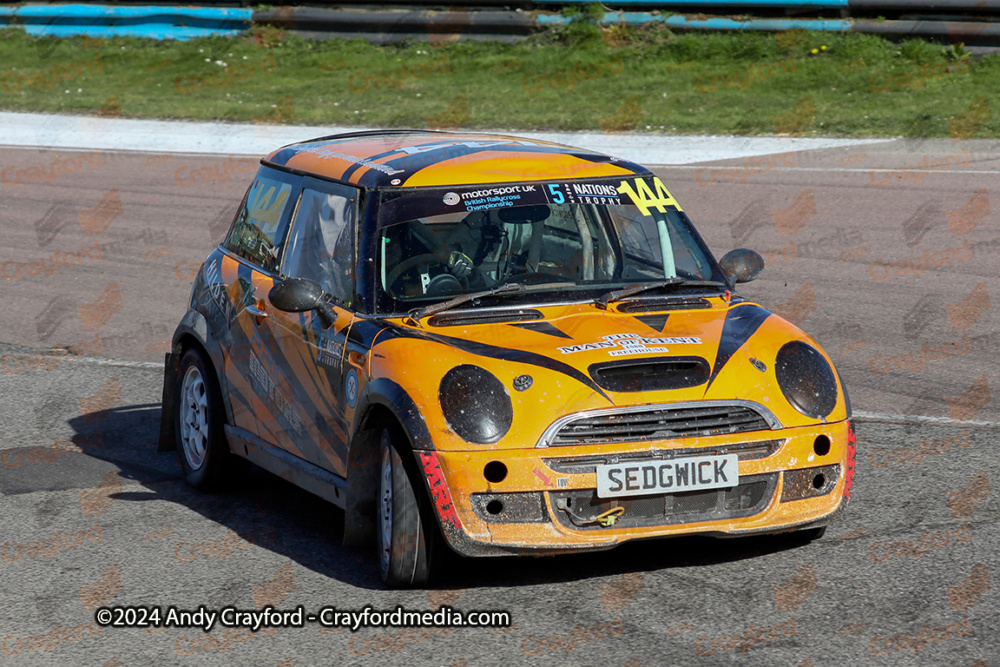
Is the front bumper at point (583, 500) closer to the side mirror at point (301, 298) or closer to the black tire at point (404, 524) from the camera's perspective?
the black tire at point (404, 524)

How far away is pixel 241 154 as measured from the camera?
1770cm

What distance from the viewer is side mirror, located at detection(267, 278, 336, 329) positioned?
18.6 feet

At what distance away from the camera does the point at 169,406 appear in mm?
7297

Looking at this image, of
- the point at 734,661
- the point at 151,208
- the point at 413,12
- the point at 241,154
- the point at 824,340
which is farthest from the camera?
the point at 413,12

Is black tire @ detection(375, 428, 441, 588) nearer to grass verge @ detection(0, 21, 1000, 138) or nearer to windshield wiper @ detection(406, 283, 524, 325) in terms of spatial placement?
windshield wiper @ detection(406, 283, 524, 325)

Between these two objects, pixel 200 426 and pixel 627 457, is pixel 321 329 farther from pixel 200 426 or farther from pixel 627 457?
pixel 627 457

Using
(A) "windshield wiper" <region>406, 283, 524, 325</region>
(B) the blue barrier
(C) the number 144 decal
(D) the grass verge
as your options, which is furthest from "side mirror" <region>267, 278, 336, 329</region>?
(B) the blue barrier

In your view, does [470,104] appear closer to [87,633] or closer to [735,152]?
[735,152]

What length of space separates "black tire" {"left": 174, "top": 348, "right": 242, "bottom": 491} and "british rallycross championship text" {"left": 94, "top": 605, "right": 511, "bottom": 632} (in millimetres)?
1612

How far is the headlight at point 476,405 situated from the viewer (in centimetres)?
492

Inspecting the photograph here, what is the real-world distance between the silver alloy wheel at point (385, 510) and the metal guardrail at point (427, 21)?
14.9 m

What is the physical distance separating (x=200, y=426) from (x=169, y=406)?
0.46 m

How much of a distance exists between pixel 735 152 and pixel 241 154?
248 inches

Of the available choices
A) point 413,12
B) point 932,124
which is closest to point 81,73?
point 413,12
